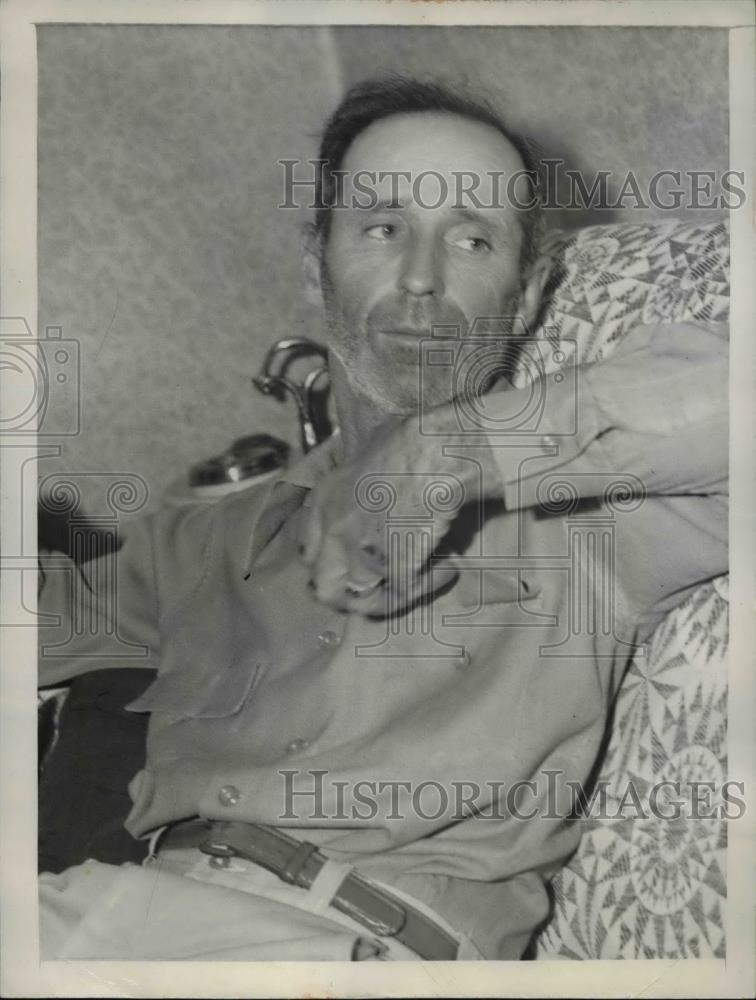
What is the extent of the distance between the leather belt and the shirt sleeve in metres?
0.35

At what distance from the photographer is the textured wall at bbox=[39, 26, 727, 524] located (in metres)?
0.97

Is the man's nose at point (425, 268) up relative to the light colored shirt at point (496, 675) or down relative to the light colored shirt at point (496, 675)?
up

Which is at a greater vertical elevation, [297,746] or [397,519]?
[397,519]

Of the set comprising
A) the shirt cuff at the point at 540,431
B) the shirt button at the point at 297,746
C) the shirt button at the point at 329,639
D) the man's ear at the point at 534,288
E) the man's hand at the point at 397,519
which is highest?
the man's ear at the point at 534,288

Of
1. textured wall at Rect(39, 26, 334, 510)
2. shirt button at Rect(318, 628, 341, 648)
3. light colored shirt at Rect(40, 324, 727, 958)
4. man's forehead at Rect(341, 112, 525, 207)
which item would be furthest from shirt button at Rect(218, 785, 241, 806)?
man's forehead at Rect(341, 112, 525, 207)

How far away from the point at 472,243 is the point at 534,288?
73mm

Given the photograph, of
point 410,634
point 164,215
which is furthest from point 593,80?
point 410,634

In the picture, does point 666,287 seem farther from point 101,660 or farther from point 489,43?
point 101,660

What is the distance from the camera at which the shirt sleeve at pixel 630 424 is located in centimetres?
92

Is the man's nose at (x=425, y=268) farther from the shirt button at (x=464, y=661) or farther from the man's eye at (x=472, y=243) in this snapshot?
the shirt button at (x=464, y=661)

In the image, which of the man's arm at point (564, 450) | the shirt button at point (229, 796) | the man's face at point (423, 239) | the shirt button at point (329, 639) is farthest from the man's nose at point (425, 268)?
the shirt button at point (229, 796)

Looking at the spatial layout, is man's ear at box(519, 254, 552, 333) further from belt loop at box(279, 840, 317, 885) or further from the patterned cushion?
belt loop at box(279, 840, 317, 885)

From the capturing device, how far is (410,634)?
948 millimetres

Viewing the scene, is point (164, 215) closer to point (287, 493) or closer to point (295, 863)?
point (287, 493)
